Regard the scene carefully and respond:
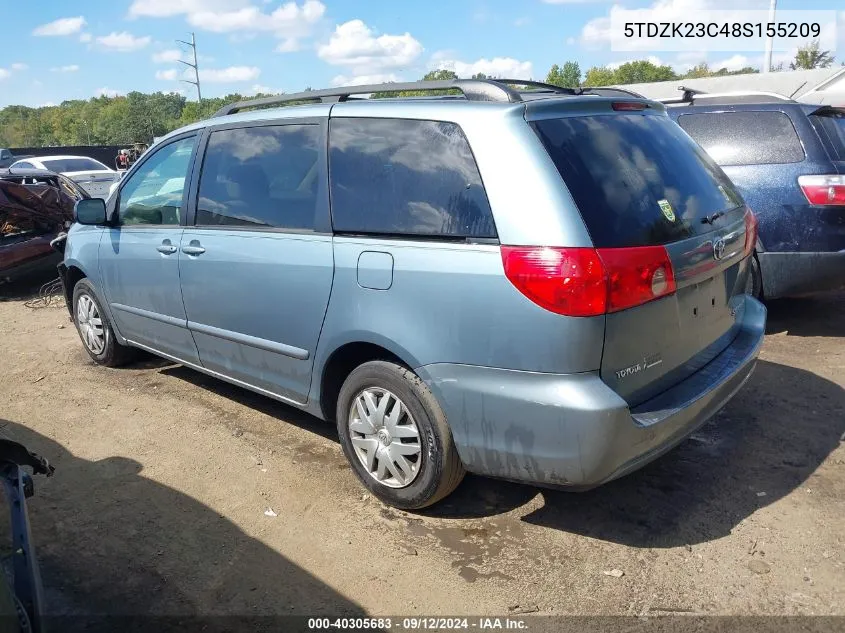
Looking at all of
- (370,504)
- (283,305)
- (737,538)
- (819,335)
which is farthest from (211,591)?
(819,335)

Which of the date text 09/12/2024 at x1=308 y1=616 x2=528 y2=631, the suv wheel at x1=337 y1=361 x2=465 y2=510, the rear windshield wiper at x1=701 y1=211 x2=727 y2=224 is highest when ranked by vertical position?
the rear windshield wiper at x1=701 y1=211 x2=727 y2=224

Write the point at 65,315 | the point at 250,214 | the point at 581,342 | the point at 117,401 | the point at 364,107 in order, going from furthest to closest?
the point at 65,315
the point at 117,401
the point at 250,214
the point at 364,107
the point at 581,342

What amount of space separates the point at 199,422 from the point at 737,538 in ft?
10.4

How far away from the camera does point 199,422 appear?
15.0ft

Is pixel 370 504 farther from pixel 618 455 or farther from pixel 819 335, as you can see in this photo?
pixel 819 335

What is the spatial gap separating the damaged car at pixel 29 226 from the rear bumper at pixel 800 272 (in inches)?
296

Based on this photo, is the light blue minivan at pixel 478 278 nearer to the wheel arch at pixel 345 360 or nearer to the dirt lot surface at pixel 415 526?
the wheel arch at pixel 345 360

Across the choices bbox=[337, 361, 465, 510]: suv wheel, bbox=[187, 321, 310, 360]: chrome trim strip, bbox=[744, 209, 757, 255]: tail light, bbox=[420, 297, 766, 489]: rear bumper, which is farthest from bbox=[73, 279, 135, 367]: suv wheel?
bbox=[744, 209, 757, 255]: tail light

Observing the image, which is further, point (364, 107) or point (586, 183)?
point (364, 107)

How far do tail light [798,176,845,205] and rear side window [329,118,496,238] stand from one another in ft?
12.5

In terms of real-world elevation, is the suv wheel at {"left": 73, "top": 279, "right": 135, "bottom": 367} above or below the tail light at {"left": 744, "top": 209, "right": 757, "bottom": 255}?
below

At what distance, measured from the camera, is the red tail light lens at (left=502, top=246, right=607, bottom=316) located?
2.63 metres

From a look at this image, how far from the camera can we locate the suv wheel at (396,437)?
3111mm

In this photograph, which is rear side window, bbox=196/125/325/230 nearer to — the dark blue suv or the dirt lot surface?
the dirt lot surface
